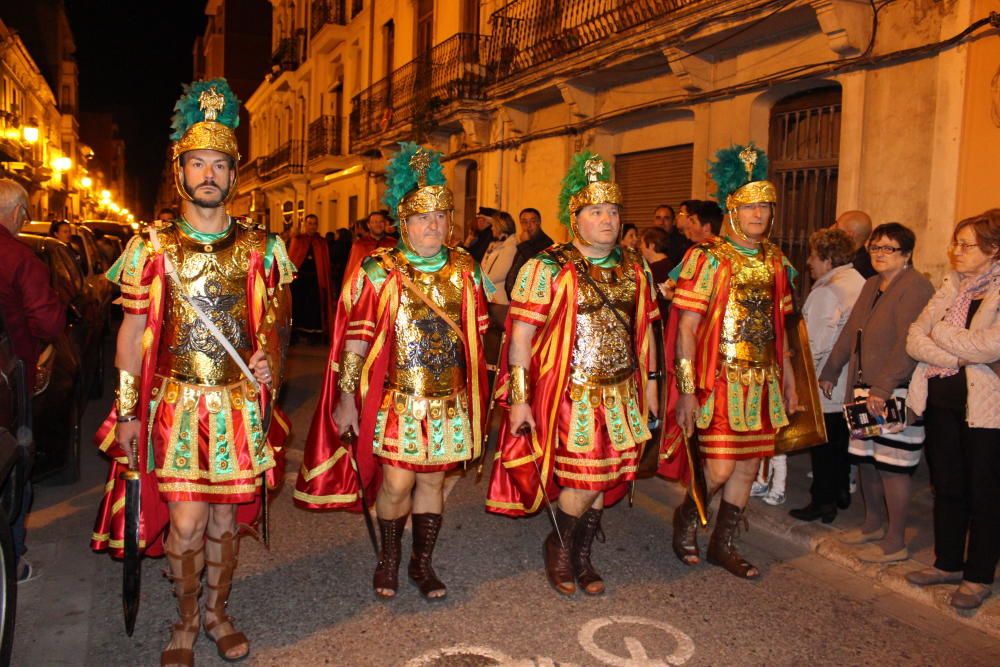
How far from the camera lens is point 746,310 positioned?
464 centimetres

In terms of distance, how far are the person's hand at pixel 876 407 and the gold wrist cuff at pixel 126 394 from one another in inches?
149

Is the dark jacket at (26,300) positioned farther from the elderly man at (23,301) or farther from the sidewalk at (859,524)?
the sidewalk at (859,524)

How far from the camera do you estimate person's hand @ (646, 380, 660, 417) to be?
4.59 metres

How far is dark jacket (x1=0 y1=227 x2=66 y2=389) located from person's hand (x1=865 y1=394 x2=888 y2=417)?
4.53m

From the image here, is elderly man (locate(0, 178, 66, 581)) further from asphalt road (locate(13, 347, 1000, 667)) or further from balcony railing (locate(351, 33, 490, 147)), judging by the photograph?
balcony railing (locate(351, 33, 490, 147))

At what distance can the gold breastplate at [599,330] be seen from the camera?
427 centimetres

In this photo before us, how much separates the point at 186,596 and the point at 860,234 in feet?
Answer: 17.1

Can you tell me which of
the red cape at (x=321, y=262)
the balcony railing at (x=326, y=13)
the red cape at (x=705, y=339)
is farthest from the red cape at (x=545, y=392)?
the balcony railing at (x=326, y=13)

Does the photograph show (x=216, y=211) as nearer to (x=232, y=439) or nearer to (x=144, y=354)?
(x=144, y=354)

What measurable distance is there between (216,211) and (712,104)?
839 centimetres

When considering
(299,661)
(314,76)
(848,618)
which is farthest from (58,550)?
(314,76)

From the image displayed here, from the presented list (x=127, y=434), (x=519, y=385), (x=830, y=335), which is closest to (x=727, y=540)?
(x=519, y=385)

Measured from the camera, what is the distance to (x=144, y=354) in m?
3.45

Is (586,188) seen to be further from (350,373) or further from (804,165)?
(804,165)
